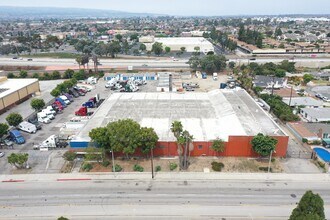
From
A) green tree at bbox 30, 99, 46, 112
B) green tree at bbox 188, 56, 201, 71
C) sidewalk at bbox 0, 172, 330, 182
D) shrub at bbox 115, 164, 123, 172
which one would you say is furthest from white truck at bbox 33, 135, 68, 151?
green tree at bbox 188, 56, 201, 71

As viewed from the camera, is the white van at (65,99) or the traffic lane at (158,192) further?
the white van at (65,99)

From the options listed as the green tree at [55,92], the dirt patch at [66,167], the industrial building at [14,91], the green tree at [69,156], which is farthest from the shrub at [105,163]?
the green tree at [55,92]

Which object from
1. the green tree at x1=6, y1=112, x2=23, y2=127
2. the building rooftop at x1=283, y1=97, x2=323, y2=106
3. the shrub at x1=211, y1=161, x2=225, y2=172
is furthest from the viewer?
the building rooftop at x1=283, y1=97, x2=323, y2=106

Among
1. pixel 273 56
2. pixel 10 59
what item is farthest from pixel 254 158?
pixel 10 59

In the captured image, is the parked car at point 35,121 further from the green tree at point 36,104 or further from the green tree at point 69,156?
the green tree at point 69,156

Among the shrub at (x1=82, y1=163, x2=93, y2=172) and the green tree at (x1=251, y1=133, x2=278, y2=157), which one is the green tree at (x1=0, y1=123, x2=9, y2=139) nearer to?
the shrub at (x1=82, y1=163, x2=93, y2=172)

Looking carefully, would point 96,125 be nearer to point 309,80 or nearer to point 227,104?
point 227,104
